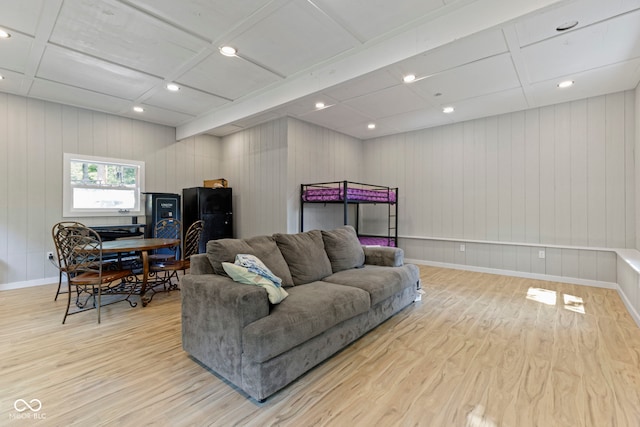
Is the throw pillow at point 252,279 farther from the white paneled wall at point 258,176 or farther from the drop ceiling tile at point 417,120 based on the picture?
the drop ceiling tile at point 417,120

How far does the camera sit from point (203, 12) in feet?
8.01

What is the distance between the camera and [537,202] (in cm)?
476

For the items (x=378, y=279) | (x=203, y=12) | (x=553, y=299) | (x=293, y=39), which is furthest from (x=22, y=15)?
(x=553, y=299)

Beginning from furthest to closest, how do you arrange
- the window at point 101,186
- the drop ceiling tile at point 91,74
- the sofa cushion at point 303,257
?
1. the window at point 101,186
2. the drop ceiling tile at point 91,74
3. the sofa cushion at point 303,257

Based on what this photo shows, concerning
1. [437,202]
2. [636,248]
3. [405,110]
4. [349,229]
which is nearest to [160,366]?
[349,229]

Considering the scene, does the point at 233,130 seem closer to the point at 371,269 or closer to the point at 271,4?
the point at 271,4

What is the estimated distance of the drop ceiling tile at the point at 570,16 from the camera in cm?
229

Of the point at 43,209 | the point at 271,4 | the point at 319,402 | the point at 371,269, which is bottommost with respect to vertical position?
the point at 319,402

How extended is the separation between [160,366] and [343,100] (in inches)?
155

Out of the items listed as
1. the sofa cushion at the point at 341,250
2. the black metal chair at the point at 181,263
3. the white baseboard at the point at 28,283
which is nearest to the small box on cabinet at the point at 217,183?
the black metal chair at the point at 181,263

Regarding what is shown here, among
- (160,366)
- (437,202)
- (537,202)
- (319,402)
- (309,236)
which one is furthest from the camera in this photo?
(437,202)

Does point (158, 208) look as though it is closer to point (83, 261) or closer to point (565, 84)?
point (83, 261)

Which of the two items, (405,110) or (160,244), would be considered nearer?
(160,244)
